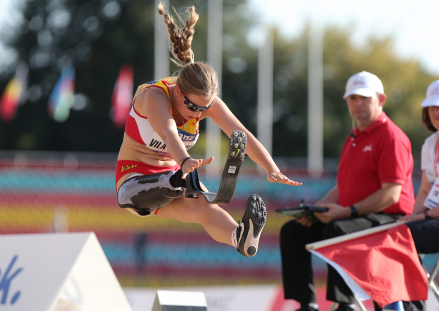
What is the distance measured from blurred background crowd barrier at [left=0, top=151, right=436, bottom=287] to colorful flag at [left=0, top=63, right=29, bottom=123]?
643 inches

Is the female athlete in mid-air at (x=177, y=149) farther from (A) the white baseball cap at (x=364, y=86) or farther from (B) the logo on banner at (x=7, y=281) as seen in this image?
(A) the white baseball cap at (x=364, y=86)

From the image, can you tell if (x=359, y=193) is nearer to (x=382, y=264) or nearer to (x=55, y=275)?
(x=382, y=264)

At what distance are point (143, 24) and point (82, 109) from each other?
16.1 ft

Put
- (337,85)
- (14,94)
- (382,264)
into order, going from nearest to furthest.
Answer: (382,264) → (14,94) → (337,85)

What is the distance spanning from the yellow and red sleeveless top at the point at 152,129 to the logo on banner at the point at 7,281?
1.08 metres

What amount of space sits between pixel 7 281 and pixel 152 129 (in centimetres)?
126

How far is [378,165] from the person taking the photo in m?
4.28

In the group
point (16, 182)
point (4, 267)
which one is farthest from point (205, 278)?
point (4, 267)

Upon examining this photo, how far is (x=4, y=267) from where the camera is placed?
130 inches

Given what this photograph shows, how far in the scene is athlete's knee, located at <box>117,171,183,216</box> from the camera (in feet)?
10.7

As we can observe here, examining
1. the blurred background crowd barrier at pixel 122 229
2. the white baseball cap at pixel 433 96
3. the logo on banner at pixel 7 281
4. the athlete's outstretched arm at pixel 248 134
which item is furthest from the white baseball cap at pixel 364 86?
the blurred background crowd barrier at pixel 122 229

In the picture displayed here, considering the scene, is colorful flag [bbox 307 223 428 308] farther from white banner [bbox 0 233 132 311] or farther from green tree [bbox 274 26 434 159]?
green tree [bbox 274 26 434 159]

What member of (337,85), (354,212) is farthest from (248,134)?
(337,85)

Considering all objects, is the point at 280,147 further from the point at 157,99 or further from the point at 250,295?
the point at 157,99
